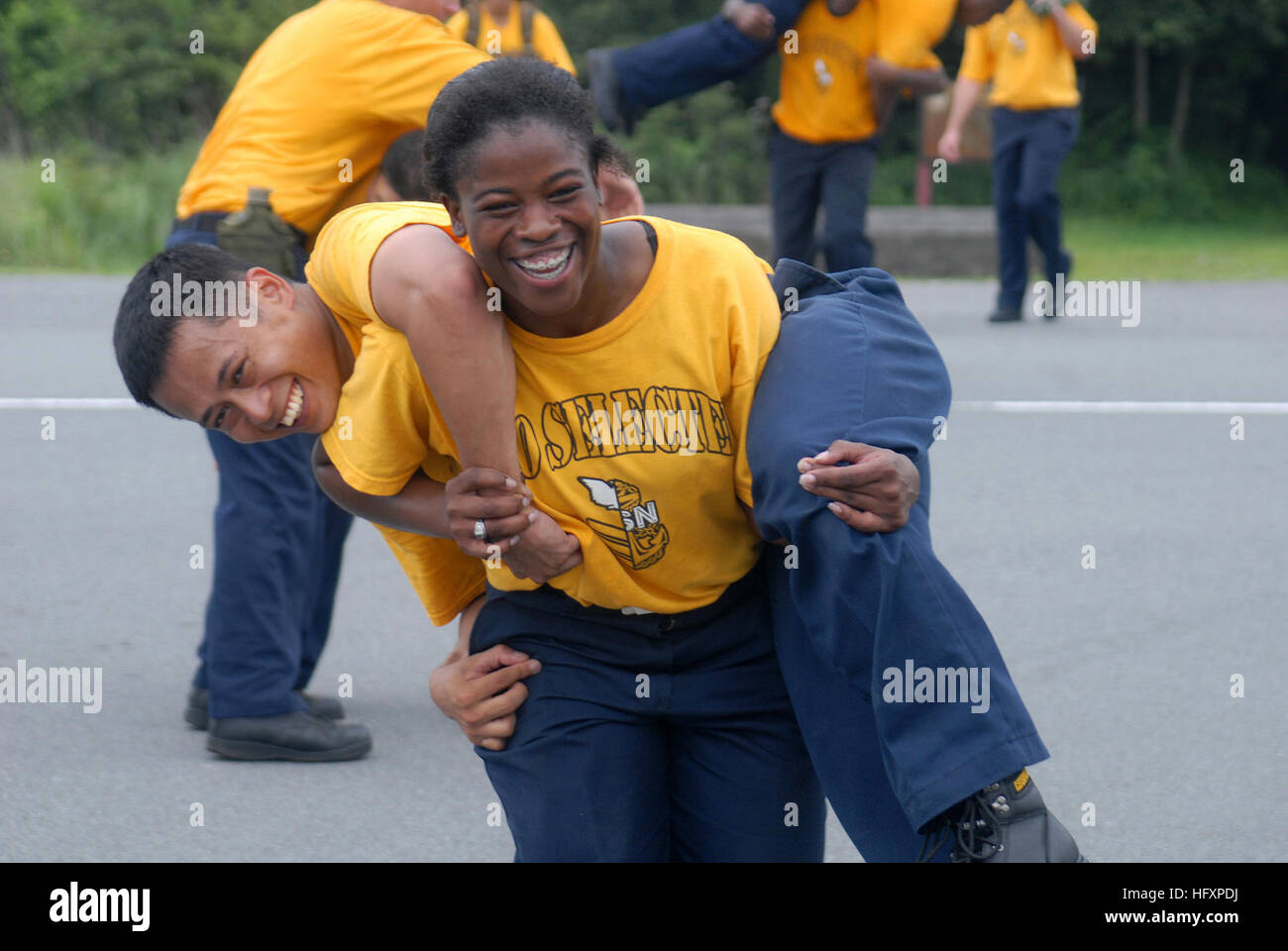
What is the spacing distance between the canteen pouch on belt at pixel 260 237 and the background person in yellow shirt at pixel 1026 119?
731 cm

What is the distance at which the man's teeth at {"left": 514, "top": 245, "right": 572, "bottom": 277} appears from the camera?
7.69ft

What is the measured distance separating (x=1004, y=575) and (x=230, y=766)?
104 inches

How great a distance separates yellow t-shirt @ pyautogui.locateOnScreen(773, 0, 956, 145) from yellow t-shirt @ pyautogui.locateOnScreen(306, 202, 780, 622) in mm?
5409

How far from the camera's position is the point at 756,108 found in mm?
8523

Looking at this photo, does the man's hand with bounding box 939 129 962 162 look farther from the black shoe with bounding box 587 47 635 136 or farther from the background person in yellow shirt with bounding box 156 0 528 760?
the background person in yellow shirt with bounding box 156 0 528 760

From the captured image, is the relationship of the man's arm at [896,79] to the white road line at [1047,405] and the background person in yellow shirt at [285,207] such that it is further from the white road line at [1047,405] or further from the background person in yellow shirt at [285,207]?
the background person in yellow shirt at [285,207]

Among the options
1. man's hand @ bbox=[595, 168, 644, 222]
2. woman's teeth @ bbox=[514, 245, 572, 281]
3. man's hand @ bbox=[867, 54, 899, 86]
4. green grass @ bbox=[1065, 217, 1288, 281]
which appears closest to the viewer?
woman's teeth @ bbox=[514, 245, 572, 281]

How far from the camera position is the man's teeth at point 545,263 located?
7.69ft

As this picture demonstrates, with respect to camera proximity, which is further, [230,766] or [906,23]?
[906,23]

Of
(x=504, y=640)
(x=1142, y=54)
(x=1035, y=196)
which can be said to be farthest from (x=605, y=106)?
(x=1142, y=54)

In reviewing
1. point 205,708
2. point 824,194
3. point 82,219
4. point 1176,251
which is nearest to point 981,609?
point 205,708

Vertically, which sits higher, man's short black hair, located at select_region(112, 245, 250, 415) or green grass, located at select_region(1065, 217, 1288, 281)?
man's short black hair, located at select_region(112, 245, 250, 415)

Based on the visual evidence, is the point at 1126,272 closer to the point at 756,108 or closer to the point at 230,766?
the point at 756,108

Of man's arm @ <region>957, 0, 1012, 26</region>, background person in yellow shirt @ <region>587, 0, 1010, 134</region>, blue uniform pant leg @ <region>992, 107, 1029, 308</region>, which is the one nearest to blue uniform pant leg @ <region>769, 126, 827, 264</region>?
man's arm @ <region>957, 0, 1012, 26</region>
